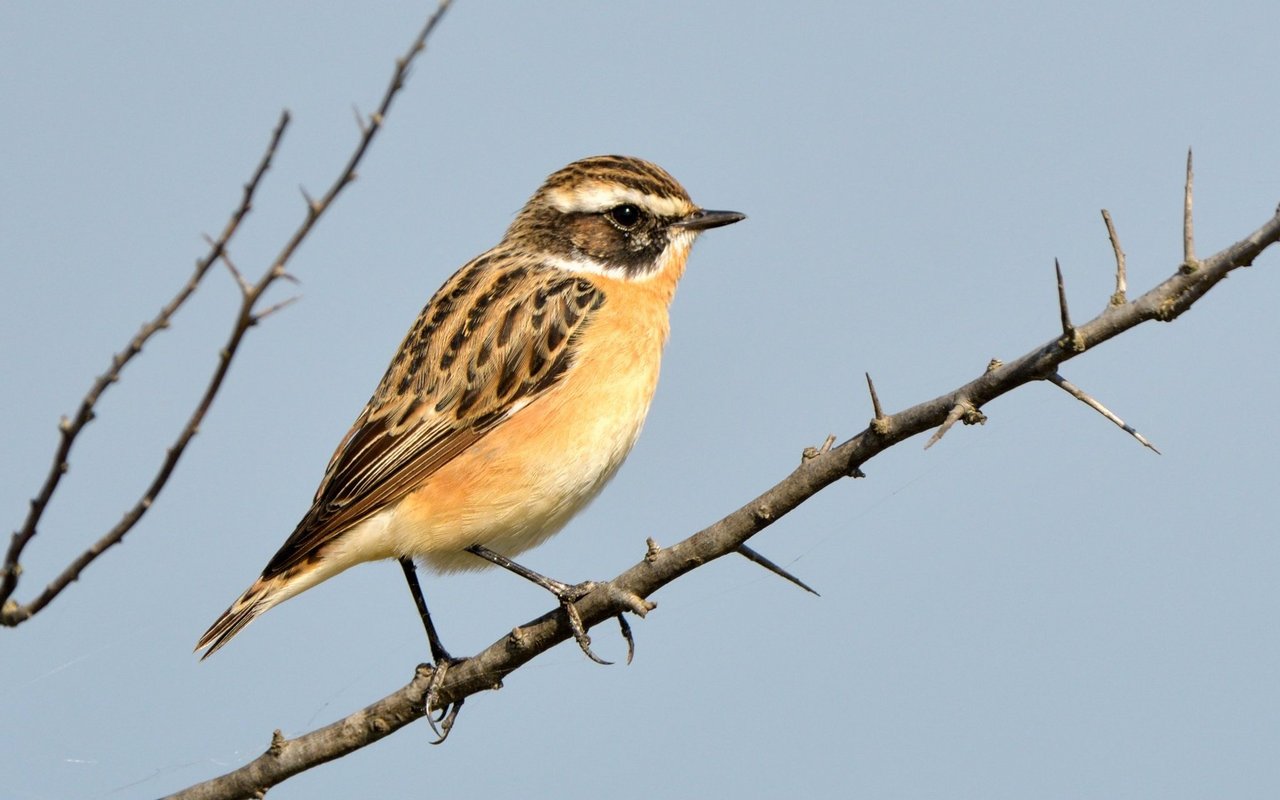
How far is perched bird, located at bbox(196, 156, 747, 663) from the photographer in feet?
23.7

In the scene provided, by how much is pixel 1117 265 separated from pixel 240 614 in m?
4.43

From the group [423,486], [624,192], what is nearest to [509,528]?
[423,486]

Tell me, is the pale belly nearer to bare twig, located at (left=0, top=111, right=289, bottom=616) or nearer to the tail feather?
the tail feather

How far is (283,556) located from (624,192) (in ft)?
9.54

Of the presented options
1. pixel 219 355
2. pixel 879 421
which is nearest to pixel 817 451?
pixel 879 421

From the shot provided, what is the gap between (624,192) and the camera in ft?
27.4

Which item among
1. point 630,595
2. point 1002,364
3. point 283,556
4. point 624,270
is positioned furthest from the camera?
point 624,270

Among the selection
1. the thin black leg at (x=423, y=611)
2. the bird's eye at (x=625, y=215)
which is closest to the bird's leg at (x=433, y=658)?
Answer: the thin black leg at (x=423, y=611)

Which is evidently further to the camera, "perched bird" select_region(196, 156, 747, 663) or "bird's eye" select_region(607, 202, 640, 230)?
"bird's eye" select_region(607, 202, 640, 230)

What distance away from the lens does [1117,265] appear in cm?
446

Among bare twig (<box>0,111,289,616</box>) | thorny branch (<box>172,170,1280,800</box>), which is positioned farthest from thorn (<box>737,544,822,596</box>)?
bare twig (<box>0,111,289,616</box>)

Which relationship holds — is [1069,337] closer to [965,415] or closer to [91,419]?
[965,415]

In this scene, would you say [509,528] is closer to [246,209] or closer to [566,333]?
[566,333]

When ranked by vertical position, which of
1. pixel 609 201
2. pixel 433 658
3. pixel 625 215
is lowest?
pixel 433 658
